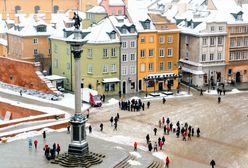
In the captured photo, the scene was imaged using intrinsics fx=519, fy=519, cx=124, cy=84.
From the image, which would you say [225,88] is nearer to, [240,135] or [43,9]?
[240,135]

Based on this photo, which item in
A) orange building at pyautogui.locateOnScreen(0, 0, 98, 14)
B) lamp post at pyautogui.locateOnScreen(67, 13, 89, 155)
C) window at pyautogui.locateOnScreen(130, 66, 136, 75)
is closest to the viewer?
lamp post at pyautogui.locateOnScreen(67, 13, 89, 155)

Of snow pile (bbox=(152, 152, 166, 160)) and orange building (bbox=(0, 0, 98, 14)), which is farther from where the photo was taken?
orange building (bbox=(0, 0, 98, 14))

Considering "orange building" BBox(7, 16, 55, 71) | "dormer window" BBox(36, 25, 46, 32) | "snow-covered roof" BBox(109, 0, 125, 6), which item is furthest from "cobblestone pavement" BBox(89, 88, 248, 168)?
"dormer window" BBox(36, 25, 46, 32)

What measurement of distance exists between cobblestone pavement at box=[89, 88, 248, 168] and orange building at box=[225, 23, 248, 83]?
25.1ft

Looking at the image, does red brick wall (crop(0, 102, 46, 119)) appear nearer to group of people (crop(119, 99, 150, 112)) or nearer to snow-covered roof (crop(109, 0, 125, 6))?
group of people (crop(119, 99, 150, 112))

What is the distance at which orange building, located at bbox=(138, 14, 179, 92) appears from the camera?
7044 cm

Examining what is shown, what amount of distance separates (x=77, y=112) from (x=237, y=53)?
43.1m

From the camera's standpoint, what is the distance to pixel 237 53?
7644 centimetres

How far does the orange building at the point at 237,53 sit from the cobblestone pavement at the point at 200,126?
7.65 m

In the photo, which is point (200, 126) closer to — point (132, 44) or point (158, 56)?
point (132, 44)

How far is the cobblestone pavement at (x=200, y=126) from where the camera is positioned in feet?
142

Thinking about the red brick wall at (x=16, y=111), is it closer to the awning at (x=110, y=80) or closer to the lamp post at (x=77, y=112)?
the awning at (x=110, y=80)

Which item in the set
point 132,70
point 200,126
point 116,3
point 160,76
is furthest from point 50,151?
point 116,3

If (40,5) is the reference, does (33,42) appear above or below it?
below
